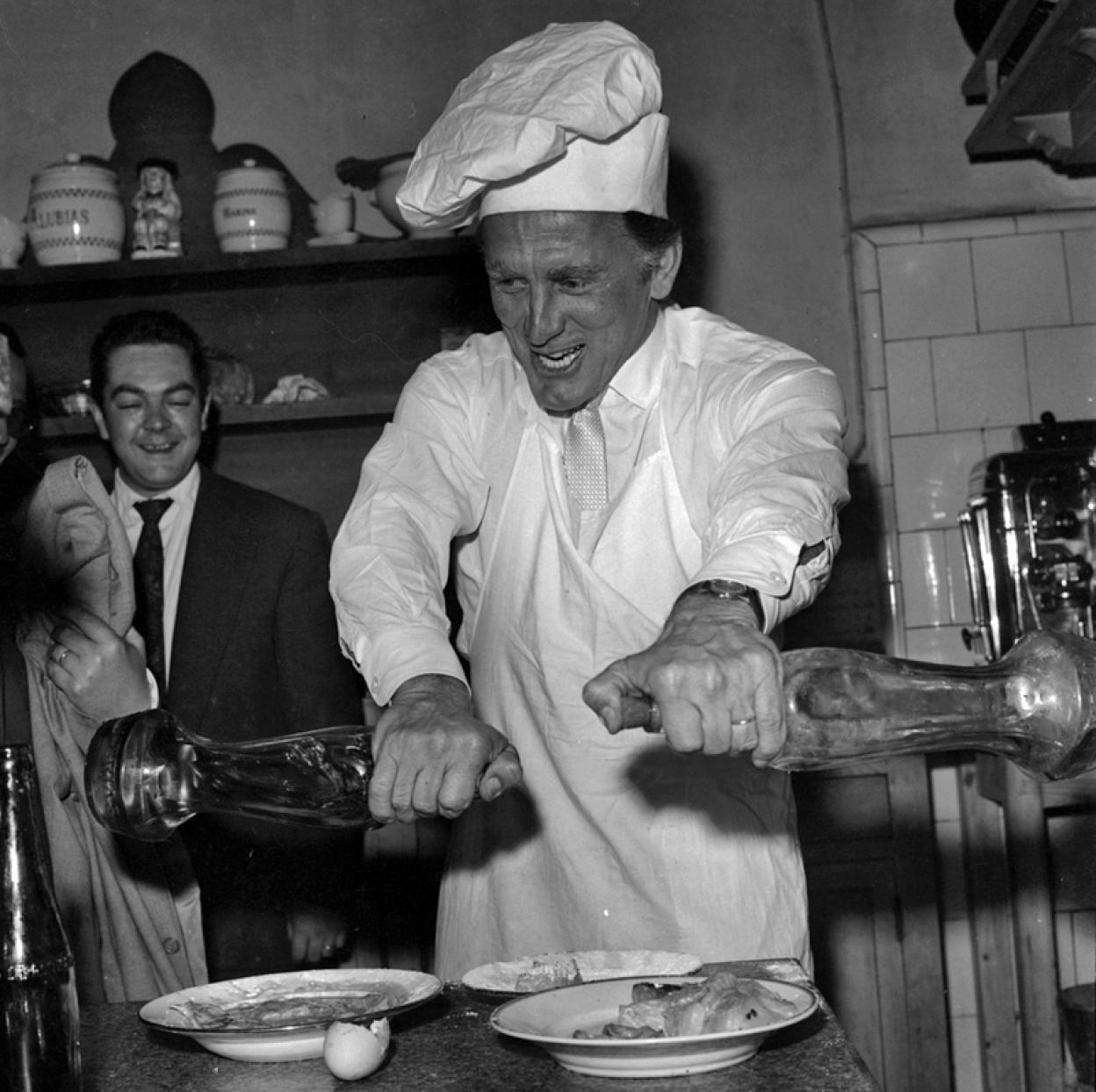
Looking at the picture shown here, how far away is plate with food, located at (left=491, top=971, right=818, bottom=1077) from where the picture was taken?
826 mm

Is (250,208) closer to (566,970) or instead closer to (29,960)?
(566,970)

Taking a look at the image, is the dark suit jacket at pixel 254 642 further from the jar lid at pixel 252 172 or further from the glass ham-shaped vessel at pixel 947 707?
the glass ham-shaped vessel at pixel 947 707

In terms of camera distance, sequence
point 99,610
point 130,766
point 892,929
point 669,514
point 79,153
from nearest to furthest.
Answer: point 130,766, point 669,514, point 99,610, point 892,929, point 79,153

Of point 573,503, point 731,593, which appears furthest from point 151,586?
point 731,593

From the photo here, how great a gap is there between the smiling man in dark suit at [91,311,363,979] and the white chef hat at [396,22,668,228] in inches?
39.2

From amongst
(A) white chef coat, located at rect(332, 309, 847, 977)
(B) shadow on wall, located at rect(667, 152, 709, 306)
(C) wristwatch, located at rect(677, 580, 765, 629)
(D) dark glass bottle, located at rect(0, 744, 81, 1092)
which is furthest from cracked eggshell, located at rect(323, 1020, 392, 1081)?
(B) shadow on wall, located at rect(667, 152, 709, 306)

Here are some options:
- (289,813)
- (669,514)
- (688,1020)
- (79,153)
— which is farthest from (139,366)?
(688,1020)

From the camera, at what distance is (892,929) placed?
2445 mm

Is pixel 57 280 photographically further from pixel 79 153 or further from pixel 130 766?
pixel 130 766

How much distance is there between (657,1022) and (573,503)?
0.78m

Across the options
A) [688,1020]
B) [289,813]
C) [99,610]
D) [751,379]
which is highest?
[751,379]

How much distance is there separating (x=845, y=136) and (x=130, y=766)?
83.4 inches

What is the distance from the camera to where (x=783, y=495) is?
3.64 ft

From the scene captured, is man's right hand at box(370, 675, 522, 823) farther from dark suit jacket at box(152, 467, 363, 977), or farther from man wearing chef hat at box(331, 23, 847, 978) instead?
dark suit jacket at box(152, 467, 363, 977)
